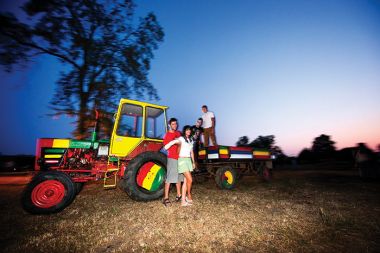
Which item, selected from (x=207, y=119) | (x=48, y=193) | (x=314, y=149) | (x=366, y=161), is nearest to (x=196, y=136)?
(x=207, y=119)

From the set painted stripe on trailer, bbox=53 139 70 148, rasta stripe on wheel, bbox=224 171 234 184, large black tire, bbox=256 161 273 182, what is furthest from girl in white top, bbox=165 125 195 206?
large black tire, bbox=256 161 273 182

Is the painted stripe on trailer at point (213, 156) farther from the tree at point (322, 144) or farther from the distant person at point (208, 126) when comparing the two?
the tree at point (322, 144)

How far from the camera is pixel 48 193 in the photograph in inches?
167

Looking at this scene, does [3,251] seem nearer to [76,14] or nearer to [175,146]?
[175,146]

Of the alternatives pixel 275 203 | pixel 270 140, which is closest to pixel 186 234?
pixel 275 203

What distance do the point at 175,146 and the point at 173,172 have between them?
0.61 m

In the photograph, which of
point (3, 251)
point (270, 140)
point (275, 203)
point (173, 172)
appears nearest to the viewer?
point (3, 251)

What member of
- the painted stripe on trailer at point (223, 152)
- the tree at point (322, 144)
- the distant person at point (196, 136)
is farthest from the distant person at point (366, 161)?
the tree at point (322, 144)

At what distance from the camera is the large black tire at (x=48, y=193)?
13.1 feet

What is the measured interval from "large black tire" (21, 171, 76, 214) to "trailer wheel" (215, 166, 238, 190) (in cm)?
449

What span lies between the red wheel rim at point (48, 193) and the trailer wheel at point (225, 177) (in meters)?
4.67

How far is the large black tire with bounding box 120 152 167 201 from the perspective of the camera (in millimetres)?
4617

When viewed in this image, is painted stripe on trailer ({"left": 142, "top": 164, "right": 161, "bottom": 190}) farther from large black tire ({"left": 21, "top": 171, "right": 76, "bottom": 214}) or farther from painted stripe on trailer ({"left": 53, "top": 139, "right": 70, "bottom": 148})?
painted stripe on trailer ({"left": 53, "top": 139, "right": 70, "bottom": 148})

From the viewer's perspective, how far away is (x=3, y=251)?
2.67 meters
